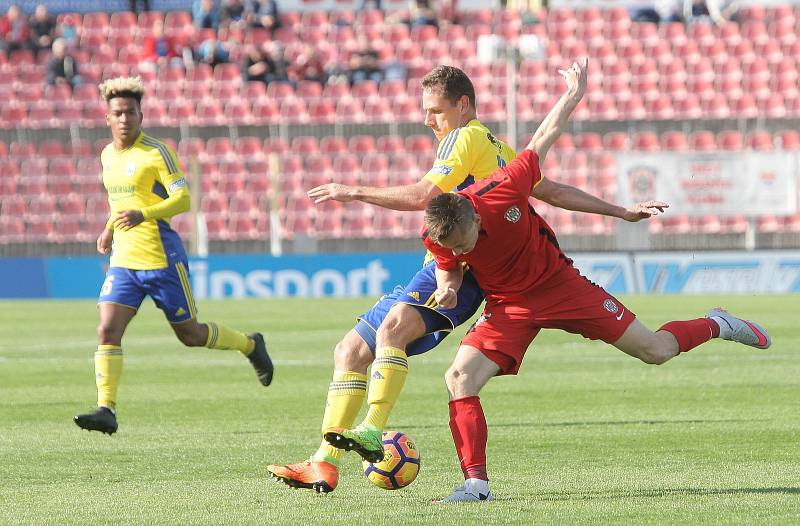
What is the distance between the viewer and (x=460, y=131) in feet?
23.8

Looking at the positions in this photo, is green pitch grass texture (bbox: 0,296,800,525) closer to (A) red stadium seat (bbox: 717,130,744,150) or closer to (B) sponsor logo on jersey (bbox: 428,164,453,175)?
(B) sponsor logo on jersey (bbox: 428,164,453,175)

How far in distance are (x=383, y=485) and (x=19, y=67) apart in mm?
27620

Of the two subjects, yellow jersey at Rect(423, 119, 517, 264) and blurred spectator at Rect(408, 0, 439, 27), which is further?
blurred spectator at Rect(408, 0, 439, 27)

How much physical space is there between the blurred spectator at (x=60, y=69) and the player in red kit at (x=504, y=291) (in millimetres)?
26253

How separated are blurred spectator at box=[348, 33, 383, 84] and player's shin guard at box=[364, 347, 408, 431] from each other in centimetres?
2538

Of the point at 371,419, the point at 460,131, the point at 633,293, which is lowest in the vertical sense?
the point at 633,293

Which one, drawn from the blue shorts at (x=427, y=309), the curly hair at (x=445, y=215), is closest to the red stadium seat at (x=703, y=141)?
the blue shorts at (x=427, y=309)

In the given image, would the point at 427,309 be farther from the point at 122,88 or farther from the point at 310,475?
the point at 122,88

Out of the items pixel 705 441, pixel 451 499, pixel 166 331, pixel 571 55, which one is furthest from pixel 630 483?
pixel 571 55

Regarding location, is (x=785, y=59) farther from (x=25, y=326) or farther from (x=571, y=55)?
(x=25, y=326)

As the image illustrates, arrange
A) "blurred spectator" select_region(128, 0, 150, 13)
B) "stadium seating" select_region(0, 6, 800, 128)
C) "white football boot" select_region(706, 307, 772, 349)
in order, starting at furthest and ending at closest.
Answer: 1. "blurred spectator" select_region(128, 0, 150, 13)
2. "stadium seating" select_region(0, 6, 800, 128)
3. "white football boot" select_region(706, 307, 772, 349)

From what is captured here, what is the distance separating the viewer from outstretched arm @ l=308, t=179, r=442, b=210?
259 inches

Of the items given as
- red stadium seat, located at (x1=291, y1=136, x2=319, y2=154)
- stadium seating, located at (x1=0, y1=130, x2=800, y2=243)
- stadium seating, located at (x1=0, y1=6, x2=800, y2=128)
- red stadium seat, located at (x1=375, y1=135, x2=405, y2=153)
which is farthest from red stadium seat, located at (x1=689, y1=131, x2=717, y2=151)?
red stadium seat, located at (x1=291, y1=136, x2=319, y2=154)

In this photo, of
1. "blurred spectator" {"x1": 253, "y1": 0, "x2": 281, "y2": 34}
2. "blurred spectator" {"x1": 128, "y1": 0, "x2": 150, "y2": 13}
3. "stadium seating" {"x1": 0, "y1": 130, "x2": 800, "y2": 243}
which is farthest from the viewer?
"blurred spectator" {"x1": 128, "y1": 0, "x2": 150, "y2": 13}
